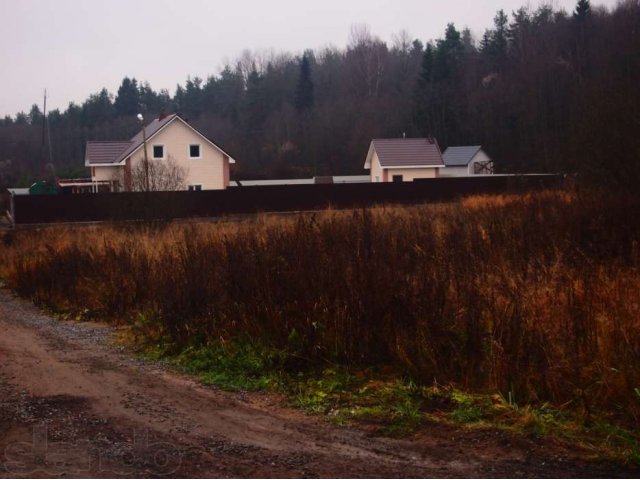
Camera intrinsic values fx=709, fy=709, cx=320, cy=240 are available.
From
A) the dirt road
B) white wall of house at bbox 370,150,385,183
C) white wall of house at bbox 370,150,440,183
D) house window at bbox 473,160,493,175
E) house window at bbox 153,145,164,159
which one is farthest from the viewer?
house window at bbox 473,160,493,175

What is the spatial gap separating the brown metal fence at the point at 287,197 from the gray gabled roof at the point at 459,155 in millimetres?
24462

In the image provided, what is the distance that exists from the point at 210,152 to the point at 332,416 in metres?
45.4

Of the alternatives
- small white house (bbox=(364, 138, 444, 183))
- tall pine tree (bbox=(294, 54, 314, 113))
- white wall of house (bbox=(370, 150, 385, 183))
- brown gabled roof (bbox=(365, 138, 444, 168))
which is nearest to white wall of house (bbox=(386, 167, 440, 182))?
small white house (bbox=(364, 138, 444, 183))

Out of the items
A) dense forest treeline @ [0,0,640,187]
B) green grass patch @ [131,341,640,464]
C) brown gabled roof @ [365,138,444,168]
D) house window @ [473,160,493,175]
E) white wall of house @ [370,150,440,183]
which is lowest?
green grass patch @ [131,341,640,464]

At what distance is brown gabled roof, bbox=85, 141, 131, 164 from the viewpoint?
4997cm

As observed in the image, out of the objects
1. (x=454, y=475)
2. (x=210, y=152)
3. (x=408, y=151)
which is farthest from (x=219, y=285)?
(x=408, y=151)

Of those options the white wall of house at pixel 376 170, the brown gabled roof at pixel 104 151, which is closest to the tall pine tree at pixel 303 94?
the white wall of house at pixel 376 170

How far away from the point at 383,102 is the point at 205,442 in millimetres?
82533

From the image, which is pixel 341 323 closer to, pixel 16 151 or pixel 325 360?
pixel 325 360

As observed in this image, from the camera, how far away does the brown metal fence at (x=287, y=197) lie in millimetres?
33875

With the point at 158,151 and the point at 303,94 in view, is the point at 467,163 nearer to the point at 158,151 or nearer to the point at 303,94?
the point at 158,151

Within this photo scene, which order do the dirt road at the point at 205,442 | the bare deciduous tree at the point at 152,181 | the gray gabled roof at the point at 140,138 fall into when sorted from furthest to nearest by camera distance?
the gray gabled roof at the point at 140,138 → the bare deciduous tree at the point at 152,181 → the dirt road at the point at 205,442

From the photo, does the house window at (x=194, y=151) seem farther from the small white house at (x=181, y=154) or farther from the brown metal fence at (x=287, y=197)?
the brown metal fence at (x=287, y=197)

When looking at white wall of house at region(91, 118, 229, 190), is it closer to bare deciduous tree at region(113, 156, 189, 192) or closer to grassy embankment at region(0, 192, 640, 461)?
bare deciduous tree at region(113, 156, 189, 192)
